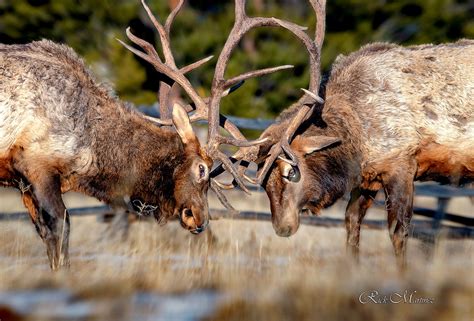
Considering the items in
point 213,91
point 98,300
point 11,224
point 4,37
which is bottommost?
point 98,300

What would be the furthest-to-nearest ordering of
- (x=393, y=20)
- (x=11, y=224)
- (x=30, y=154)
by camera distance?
(x=393, y=20)
(x=11, y=224)
(x=30, y=154)

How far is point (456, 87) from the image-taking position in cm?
790

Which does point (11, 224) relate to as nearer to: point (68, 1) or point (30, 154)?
point (30, 154)

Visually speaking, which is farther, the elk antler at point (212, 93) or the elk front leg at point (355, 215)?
the elk front leg at point (355, 215)

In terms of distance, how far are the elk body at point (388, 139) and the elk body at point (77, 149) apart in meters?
0.76

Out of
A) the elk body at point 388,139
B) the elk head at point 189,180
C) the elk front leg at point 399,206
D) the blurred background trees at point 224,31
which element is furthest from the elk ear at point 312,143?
the blurred background trees at point 224,31

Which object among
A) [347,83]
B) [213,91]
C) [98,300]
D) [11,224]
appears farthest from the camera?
[11,224]

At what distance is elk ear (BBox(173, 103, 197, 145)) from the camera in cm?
754

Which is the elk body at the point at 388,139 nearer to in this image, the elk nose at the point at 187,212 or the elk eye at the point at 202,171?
the elk eye at the point at 202,171

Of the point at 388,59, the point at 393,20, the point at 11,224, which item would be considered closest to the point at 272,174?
the point at 388,59

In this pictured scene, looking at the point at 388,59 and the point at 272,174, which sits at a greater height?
the point at 388,59

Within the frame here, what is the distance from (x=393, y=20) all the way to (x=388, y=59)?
9.51 m

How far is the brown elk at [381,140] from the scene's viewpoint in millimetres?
7754

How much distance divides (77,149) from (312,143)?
2.00 meters
